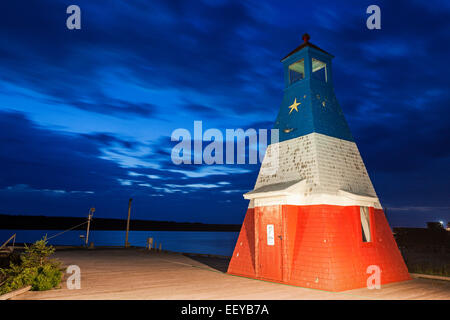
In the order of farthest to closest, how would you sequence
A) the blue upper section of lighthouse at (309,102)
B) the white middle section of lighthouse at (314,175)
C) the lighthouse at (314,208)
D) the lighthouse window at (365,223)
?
the blue upper section of lighthouse at (309,102) → the lighthouse window at (365,223) → the white middle section of lighthouse at (314,175) → the lighthouse at (314,208)

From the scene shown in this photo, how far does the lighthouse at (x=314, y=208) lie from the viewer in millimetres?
10016

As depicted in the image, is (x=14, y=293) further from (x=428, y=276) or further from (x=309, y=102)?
(x=428, y=276)

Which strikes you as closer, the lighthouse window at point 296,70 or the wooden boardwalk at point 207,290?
the wooden boardwalk at point 207,290

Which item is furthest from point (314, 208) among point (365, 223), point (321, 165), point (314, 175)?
point (365, 223)

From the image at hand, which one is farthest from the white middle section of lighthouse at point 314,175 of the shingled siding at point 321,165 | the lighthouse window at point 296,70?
the lighthouse window at point 296,70

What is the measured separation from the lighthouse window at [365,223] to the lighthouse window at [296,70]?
22.0 feet

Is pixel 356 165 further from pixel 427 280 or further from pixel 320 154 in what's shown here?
pixel 427 280

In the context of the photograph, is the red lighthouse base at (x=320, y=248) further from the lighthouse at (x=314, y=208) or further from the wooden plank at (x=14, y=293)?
the wooden plank at (x=14, y=293)

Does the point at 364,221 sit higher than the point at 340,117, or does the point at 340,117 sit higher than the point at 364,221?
the point at 340,117

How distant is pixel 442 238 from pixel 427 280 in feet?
78.2

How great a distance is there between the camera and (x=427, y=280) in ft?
37.6

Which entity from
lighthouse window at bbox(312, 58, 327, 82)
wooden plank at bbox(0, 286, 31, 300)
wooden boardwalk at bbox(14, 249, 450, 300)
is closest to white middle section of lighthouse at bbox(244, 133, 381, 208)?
wooden boardwalk at bbox(14, 249, 450, 300)
